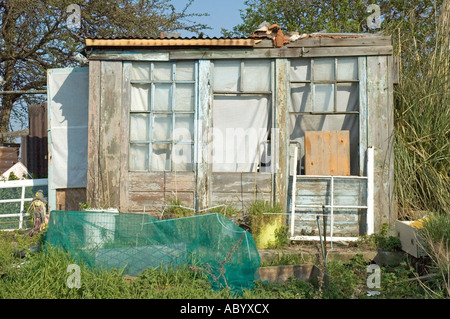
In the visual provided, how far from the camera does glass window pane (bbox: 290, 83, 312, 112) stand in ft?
28.2

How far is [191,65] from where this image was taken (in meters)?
8.70

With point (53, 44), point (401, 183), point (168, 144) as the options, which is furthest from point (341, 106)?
point (53, 44)

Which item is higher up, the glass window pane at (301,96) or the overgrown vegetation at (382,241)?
the glass window pane at (301,96)

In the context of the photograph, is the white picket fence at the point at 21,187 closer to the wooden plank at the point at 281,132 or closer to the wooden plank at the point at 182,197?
the wooden plank at the point at 182,197

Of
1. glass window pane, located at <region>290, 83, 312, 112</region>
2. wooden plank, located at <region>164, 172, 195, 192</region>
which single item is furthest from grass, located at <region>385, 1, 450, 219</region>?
wooden plank, located at <region>164, 172, 195, 192</region>

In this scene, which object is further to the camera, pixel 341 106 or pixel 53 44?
pixel 53 44

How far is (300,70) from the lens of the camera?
8586 mm

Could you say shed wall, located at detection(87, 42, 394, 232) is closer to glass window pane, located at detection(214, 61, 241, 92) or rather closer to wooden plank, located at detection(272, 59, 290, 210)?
wooden plank, located at detection(272, 59, 290, 210)

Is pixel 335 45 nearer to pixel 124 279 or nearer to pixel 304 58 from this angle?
pixel 304 58

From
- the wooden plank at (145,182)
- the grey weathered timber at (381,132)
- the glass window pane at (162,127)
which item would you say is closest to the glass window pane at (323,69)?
the grey weathered timber at (381,132)

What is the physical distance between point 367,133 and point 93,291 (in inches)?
203

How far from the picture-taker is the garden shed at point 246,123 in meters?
8.30

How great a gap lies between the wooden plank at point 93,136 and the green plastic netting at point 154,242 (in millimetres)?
2211
